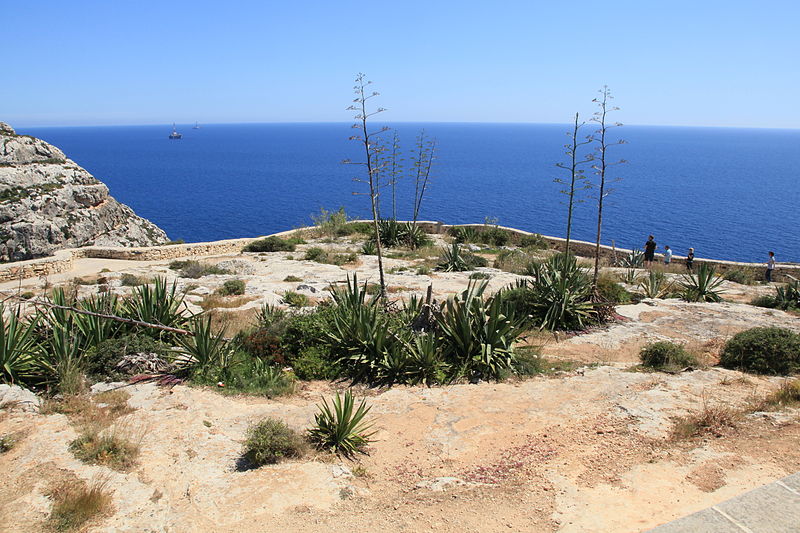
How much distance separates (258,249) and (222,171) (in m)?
99.4

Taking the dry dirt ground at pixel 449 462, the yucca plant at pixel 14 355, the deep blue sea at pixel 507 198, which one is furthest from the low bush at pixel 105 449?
the deep blue sea at pixel 507 198

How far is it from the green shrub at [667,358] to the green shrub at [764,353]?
0.65 m

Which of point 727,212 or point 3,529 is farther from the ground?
point 3,529

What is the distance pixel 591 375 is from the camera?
Result: 29.8 ft

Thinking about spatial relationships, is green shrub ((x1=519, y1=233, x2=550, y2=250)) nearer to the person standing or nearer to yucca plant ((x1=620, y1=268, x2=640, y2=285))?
yucca plant ((x1=620, y1=268, x2=640, y2=285))

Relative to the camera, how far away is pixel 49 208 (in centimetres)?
3014

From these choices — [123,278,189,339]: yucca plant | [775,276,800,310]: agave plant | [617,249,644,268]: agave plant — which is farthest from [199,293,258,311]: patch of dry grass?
[617,249,644,268]: agave plant

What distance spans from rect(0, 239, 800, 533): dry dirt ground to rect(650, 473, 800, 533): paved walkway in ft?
2.40

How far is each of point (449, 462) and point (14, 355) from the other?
21.9 feet

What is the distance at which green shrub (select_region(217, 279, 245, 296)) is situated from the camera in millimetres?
14898

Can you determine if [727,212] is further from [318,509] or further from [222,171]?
[222,171]

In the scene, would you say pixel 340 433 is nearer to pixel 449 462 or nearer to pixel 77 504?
pixel 449 462

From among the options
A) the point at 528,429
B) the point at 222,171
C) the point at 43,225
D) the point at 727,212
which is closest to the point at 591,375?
the point at 528,429

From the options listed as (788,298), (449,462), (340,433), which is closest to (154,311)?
(340,433)
